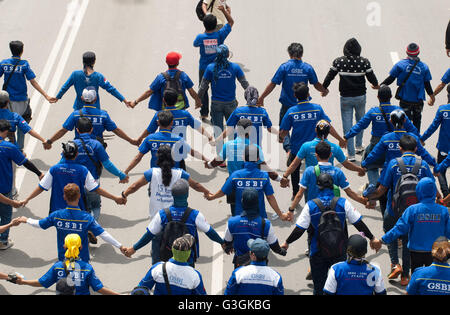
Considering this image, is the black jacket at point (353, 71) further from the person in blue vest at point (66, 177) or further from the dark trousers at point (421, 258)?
the person in blue vest at point (66, 177)

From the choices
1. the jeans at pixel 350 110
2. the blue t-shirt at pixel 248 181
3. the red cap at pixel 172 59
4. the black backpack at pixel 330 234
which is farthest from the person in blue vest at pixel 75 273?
the jeans at pixel 350 110

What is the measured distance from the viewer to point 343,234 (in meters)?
11.8

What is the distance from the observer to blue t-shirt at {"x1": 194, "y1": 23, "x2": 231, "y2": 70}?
1755cm

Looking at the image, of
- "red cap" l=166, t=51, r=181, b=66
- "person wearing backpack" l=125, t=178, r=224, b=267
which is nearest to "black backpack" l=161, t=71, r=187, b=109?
"red cap" l=166, t=51, r=181, b=66

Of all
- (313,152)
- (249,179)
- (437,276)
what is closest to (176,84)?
(313,152)

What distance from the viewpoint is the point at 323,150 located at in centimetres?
1275

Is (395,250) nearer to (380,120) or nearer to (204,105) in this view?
(380,120)

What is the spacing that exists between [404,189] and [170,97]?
413 centimetres

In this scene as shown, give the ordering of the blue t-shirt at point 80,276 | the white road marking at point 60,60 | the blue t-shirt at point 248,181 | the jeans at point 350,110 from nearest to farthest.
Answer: the blue t-shirt at point 80,276
the blue t-shirt at point 248,181
the jeans at point 350,110
the white road marking at point 60,60

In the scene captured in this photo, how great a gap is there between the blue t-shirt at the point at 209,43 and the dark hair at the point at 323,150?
214 inches

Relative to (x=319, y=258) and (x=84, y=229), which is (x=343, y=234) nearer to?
(x=319, y=258)

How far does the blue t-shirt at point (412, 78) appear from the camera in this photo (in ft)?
53.7

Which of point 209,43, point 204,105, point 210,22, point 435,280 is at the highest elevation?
point 210,22

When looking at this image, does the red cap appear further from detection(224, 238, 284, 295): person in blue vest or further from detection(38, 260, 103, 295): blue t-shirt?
detection(224, 238, 284, 295): person in blue vest
